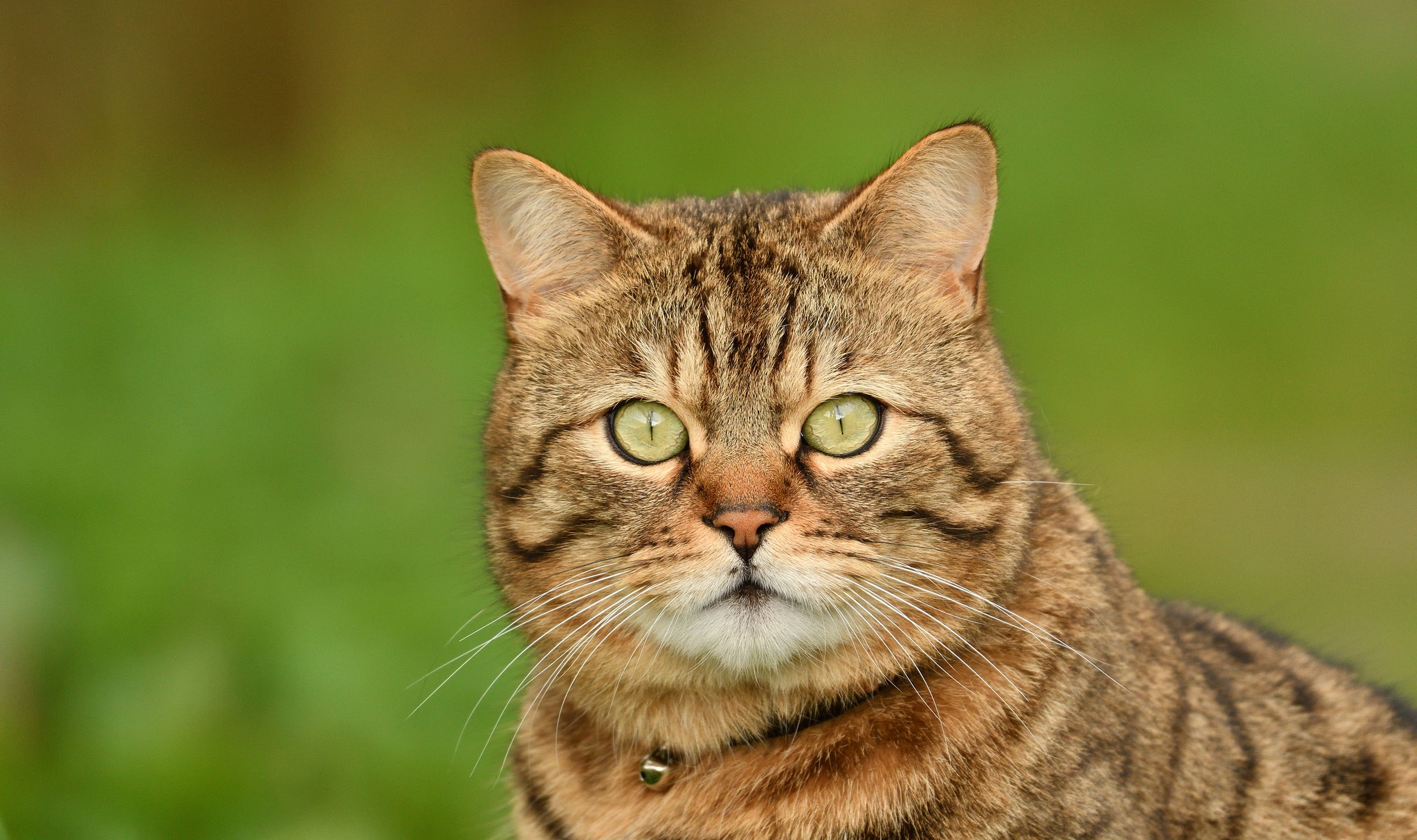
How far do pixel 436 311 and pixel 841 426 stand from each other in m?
4.89

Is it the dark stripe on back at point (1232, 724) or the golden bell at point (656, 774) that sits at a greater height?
the dark stripe on back at point (1232, 724)

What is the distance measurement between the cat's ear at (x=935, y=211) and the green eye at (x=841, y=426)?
38 cm

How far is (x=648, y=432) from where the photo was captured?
282cm

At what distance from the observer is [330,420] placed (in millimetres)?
6301

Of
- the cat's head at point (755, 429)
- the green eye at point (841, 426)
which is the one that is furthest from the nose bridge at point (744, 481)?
the green eye at point (841, 426)

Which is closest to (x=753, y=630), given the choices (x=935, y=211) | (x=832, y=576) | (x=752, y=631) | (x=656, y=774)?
(x=752, y=631)

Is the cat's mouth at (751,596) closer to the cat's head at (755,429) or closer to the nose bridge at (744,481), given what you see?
the cat's head at (755,429)

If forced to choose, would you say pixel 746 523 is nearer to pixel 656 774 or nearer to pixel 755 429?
pixel 755 429

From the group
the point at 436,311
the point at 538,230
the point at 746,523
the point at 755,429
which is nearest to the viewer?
the point at 746,523

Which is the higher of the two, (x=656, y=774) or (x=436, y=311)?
(x=436, y=311)

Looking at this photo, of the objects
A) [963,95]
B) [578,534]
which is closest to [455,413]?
[578,534]

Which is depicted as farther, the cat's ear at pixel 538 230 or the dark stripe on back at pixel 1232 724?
the cat's ear at pixel 538 230

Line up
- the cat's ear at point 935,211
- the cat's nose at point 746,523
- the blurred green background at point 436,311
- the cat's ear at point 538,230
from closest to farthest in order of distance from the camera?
the cat's nose at point 746,523 < the cat's ear at point 935,211 < the cat's ear at point 538,230 < the blurred green background at point 436,311

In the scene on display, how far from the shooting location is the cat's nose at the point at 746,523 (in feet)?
8.43
